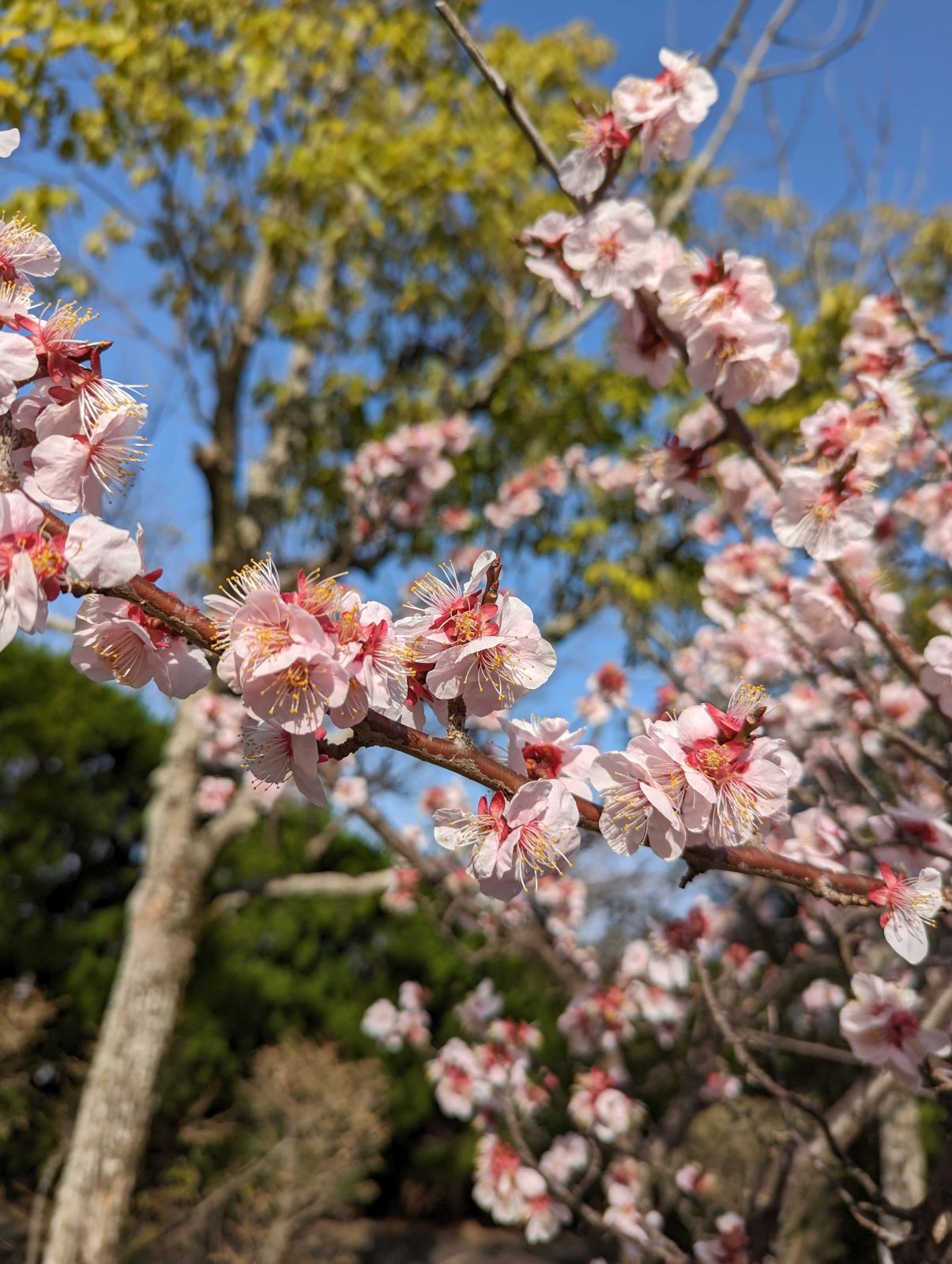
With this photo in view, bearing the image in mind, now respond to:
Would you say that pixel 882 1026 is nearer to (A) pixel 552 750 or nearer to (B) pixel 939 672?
(B) pixel 939 672

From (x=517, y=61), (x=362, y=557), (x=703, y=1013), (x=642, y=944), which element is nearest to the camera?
(x=703, y=1013)

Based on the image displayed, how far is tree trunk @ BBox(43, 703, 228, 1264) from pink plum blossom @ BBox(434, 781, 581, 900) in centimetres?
424

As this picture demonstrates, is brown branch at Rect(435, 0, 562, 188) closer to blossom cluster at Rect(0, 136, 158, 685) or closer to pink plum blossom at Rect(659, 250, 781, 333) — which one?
pink plum blossom at Rect(659, 250, 781, 333)

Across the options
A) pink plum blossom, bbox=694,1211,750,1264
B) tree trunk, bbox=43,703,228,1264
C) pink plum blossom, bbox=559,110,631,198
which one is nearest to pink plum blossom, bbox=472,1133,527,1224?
pink plum blossom, bbox=694,1211,750,1264

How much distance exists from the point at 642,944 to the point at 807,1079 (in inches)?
160

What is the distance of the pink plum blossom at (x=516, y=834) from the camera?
89cm

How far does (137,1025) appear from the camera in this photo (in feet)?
14.9

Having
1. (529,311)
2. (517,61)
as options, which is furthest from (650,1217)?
(517,61)

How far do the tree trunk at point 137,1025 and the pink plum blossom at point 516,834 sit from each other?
4.24 m

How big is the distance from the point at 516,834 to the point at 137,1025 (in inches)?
175

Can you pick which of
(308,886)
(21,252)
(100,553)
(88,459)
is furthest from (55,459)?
(308,886)

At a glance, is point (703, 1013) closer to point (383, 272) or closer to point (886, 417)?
point (886, 417)

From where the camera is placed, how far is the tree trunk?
4.15 m

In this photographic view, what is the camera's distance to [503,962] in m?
7.45
